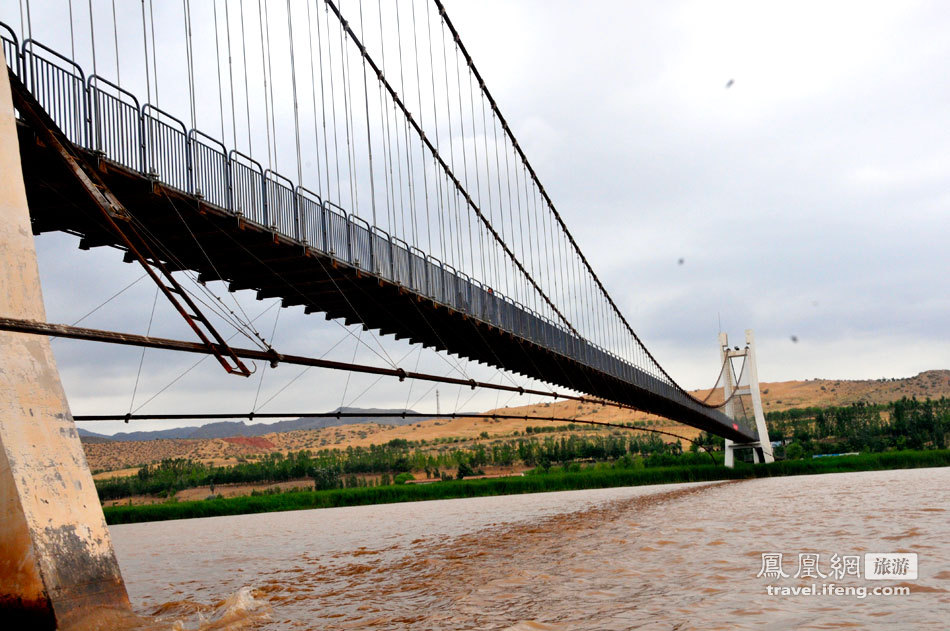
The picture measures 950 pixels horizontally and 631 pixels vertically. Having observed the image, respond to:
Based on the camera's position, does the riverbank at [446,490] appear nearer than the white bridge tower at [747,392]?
Yes

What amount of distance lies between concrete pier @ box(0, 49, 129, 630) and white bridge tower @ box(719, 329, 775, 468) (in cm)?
4659

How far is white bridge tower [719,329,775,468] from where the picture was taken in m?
51.6

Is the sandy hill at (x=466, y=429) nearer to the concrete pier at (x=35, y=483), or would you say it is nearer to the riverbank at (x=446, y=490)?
the riverbank at (x=446, y=490)

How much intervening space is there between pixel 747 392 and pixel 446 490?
23095 mm

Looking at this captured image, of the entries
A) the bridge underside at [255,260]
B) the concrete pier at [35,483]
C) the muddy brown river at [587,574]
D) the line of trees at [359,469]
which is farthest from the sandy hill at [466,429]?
the concrete pier at [35,483]

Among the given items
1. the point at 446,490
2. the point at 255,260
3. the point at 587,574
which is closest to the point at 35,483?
the point at 587,574

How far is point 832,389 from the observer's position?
10169 cm

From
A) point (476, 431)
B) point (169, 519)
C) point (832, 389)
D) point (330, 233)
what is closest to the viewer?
point (330, 233)

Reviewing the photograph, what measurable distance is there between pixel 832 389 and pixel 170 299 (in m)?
103

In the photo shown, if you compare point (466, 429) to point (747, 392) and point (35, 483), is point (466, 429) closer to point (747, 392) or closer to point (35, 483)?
point (747, 392)

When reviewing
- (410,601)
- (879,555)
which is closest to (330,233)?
(410,601)

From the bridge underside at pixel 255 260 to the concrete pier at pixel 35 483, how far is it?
76.1 inches

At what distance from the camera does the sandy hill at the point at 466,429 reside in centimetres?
8725

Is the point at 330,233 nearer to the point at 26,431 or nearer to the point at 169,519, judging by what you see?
the point at 26,431
